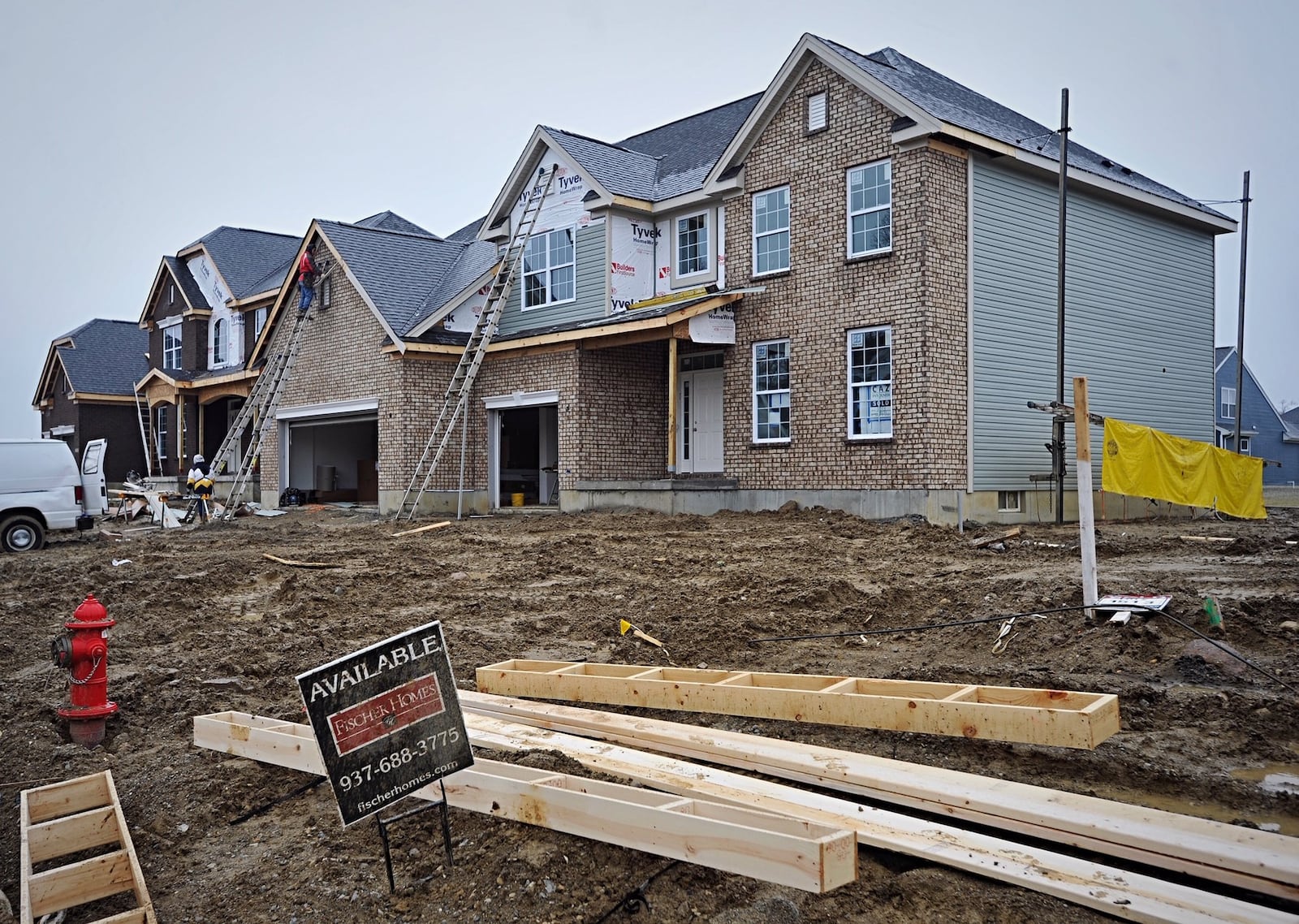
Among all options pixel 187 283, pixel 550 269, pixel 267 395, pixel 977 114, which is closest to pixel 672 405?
pixel 550 269

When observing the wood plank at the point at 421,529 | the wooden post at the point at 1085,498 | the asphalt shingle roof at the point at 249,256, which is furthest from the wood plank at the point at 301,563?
the asphalt shingle roof at the point at 249,256

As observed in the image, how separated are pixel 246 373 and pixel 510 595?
72.5 feet

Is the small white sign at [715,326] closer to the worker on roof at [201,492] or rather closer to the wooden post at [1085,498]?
the wooden post at [1085,498]

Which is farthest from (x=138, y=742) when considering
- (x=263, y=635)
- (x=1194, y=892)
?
(x=1194, y=892)

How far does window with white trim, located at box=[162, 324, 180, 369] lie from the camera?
37156 millimetres

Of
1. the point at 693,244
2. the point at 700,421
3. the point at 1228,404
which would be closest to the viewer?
the point at 700,421

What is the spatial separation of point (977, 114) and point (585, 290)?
8552 millimetres

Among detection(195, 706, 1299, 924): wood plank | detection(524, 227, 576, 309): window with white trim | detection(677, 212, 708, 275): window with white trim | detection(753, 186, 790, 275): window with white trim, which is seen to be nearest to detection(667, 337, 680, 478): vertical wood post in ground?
detection(753, 186, 790, 275): window with white trim

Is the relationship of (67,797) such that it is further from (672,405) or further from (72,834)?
(672,405)

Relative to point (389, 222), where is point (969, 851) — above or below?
below

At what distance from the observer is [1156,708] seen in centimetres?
667

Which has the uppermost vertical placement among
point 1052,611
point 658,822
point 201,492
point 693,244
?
point 693,244

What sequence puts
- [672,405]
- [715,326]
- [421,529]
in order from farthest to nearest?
[715,326]
[672,405]
[421,529]

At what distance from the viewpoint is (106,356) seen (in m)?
42.5
